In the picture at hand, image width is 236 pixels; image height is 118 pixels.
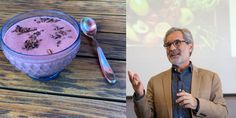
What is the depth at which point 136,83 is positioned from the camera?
1.09 m

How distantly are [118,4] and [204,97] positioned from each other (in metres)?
0.78

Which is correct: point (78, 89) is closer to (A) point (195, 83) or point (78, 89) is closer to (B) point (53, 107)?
(B) point (53, 107)

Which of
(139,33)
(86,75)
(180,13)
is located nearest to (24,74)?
(86,75)

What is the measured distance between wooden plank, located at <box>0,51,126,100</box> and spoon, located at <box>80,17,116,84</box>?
0.01 metres

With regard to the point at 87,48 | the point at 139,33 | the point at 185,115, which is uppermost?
the point at 139,33

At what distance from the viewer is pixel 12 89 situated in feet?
2.23

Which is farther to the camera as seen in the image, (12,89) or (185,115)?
(185,115)

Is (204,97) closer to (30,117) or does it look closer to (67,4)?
(67,4)

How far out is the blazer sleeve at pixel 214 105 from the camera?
1.33 m

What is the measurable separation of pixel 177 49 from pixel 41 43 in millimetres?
989

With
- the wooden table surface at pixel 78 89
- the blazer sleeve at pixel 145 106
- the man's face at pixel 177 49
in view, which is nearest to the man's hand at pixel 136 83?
the blazer sleeve at pixel 145 106

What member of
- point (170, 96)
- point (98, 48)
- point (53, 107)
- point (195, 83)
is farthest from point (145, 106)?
point (53, 107)

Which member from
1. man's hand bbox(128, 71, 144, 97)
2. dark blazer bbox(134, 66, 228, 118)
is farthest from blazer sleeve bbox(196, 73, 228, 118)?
man's hand bbox(128, 71, 144, 97)

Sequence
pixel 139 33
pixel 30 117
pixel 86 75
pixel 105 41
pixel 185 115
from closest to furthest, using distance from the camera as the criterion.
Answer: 1. pixel 30 117
2. pixel 86 75
3. pixel 105 41
4. pixel 185 115
5. pixel 139 33
